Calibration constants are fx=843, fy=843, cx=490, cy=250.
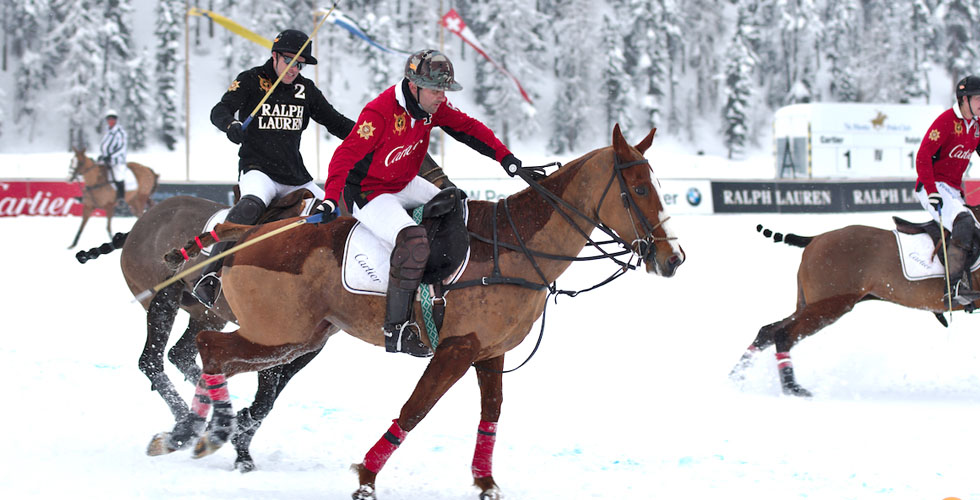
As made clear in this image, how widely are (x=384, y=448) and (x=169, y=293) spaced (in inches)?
106

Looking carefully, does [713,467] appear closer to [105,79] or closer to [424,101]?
[424,101]

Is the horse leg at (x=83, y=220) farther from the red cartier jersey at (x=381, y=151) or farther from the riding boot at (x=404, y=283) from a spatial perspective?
the riding boot at (x=404, y=283)

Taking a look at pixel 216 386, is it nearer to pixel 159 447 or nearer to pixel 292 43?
pixel 159 447

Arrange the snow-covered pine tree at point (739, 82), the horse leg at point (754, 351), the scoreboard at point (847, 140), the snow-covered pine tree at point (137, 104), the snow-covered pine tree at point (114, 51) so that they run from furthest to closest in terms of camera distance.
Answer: the snow-covered pine tree at point (739, 82) < the snow-covered pine tree at point (114, 51) < the snow-covered pine tree at point (137, 104) < the scoreboard at point (847, 140) < the horse leg at point (754, 351)

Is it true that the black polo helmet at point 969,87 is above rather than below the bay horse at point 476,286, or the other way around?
above

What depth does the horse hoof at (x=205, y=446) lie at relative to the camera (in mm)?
4988

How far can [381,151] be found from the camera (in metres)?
4.69

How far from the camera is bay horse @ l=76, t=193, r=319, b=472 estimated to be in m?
6.03

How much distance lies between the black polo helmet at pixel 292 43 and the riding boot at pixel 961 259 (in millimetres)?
5838

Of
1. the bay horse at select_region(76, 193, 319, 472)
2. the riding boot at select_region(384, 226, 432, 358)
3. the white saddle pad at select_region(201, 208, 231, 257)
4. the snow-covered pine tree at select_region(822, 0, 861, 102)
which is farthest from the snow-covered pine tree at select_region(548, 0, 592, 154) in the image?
the riding boot at select_region(384, 226, 432, 358)

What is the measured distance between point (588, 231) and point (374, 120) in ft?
4.39

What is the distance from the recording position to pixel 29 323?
10109 millimetres

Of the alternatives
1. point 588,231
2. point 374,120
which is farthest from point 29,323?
point 588,231

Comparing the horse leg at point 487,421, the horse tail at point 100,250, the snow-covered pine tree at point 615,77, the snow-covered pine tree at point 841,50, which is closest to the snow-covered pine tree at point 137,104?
the snow-covered pine tree at point 615,77
